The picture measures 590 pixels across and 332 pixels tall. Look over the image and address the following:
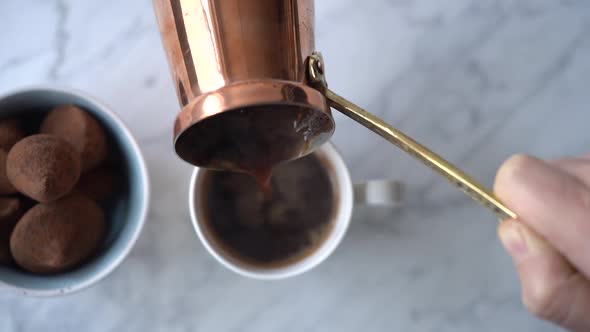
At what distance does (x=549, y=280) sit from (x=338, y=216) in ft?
0.72

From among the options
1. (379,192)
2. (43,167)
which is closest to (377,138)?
(379,192)

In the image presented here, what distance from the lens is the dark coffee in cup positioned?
1.81 feet

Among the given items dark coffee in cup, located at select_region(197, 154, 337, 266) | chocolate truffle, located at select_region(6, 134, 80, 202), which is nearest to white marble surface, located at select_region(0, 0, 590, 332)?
dark coffee in cup, located at select_region(197, 154, 337, 266)

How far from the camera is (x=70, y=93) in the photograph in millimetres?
451

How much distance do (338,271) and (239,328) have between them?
0.13m

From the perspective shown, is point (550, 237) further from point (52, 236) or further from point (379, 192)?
point (52, 236)

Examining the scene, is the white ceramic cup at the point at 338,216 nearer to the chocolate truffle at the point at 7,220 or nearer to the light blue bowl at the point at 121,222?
the light blue bowl at the point at 121,222

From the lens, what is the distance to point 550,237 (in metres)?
0.36

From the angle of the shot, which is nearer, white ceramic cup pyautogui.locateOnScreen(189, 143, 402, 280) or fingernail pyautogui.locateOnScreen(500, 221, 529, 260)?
fingernail pyautogui.locateOnScreen(500, 221, 529, 260)

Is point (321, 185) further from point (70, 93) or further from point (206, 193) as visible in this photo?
point (70, 93)

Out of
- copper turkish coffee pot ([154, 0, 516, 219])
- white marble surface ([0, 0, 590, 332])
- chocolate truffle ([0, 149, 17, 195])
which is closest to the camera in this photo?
copper turkish coffee pot ([154, 0, 516, 219])

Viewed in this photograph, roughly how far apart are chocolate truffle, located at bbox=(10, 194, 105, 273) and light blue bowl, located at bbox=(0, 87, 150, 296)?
1cm

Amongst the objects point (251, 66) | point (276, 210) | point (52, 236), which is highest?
point (251, 66)

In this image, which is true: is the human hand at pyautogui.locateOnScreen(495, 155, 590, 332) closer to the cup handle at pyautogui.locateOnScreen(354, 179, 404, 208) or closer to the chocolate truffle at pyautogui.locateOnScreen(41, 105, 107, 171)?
the cup handle at pyautogui.locateOnScreen(354, 179, 404, 208)
